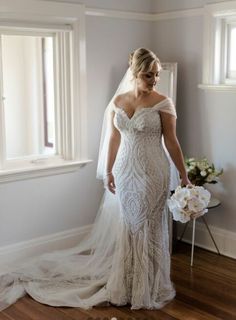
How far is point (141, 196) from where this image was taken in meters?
3.32

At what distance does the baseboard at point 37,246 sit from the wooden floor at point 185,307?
0.53 m

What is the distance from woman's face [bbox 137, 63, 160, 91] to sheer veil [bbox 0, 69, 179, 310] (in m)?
0.16

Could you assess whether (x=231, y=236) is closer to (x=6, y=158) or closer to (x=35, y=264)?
→ (x=35, y=264)

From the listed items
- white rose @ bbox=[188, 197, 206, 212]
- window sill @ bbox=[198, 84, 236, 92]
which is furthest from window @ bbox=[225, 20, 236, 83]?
white rose @ bbox=[188, 197, 206, 212]

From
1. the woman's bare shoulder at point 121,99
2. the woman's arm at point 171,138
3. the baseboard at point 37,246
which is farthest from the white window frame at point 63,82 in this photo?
the woman's arm at point 171,138

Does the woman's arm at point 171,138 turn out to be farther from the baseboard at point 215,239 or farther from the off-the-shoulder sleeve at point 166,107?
the baseboard at point 215,239

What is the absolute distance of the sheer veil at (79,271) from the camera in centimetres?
342

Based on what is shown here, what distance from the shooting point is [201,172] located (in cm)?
407

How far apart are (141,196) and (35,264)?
1.09 m

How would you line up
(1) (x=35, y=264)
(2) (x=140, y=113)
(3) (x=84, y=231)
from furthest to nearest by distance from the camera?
(3) (x=84, y=231) < (1) (x=35, y=264) < (2) (x=140, y=113)

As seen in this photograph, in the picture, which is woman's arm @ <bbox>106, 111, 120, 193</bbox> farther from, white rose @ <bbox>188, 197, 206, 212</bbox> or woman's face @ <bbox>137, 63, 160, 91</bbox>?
white rose @ <bbox>188, 197, 206, 212</bbox>

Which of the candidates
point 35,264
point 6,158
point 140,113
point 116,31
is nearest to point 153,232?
point 140,113

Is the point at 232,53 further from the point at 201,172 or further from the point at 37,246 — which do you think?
the point at 37,246

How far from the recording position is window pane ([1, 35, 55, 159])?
13.2ft
